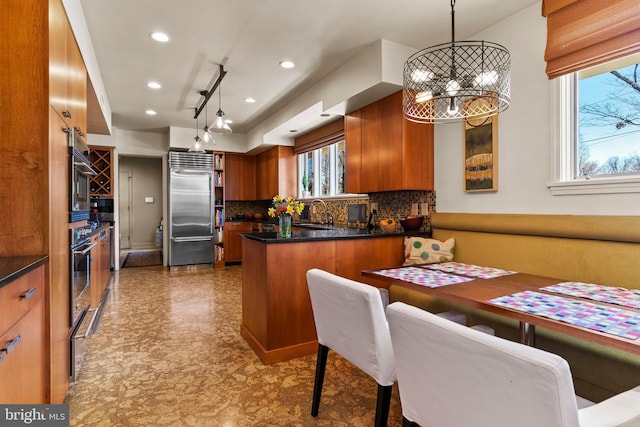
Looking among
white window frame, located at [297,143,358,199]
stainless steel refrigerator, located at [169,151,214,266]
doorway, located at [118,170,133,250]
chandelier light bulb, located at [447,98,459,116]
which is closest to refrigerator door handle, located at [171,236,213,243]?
stainless steel refrigerator, located at [169,151,214,266]

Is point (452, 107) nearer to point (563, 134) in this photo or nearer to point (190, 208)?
point (563, 134)

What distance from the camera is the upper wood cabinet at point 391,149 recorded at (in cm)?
310

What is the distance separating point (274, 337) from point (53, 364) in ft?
4.27

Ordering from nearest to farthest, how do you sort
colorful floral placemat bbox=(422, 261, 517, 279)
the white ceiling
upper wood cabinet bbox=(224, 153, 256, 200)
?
colorful floral placemat bbox=(422, 261, 517, 279), the white ceiling, upper wood cabinet bbox=(224, 153, 256, 200)

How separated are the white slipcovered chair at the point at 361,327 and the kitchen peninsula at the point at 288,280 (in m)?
0.89

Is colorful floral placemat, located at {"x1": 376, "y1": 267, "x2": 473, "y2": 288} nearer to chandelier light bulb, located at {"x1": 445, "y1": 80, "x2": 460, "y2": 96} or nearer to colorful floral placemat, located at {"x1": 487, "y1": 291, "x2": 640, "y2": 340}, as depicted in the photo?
colorful floral placemat, located at {"x1": 487, "y1": 291, "x2": 640, "y2": 340}

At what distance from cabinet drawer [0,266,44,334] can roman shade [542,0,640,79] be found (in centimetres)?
307

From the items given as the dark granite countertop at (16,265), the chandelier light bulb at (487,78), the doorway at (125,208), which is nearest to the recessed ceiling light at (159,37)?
the dark granite countertop at (16,265)

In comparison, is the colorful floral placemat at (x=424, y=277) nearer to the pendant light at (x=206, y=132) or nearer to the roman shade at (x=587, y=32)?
the roman shade at (x=587, y=32)

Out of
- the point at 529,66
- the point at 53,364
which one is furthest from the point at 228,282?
the point at 529,66

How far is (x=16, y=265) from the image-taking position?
1328 millimetres

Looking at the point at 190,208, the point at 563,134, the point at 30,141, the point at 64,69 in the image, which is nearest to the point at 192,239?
the point at 190,208

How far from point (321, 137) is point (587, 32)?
3.38m

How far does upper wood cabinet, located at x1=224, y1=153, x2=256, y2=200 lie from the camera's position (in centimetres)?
672
